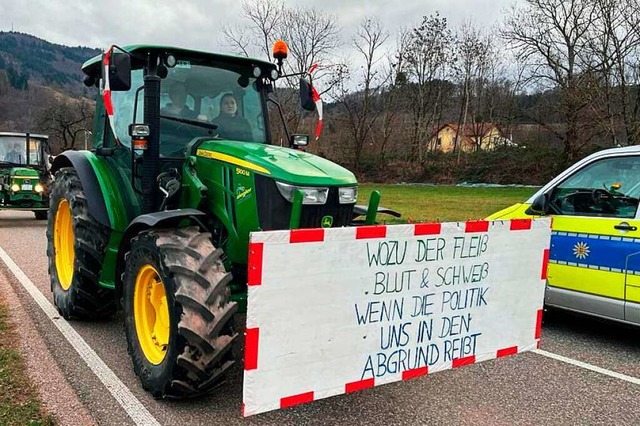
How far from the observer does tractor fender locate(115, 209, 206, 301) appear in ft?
12.2

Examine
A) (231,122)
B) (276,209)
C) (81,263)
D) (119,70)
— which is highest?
(119,70)

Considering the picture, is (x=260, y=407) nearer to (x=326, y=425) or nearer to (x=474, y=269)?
(x=326, y=425)

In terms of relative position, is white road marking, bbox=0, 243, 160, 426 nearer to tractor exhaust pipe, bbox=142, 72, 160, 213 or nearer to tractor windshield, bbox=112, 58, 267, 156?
tractor exhaust pipe, bbox=142, 72, 160, 213

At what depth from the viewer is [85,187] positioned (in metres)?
5.02

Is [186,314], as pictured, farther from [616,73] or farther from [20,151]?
[616,73]

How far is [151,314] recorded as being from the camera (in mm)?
4008

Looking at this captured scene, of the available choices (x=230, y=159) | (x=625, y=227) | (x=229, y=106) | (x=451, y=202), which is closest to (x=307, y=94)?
(x=229, y=106)

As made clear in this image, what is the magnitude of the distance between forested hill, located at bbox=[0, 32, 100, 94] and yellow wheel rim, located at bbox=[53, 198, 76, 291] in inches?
3933

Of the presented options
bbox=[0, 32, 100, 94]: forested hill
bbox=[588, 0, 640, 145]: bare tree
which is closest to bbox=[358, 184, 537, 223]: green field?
bbox=[588, 0, 640, 145]: bare tree

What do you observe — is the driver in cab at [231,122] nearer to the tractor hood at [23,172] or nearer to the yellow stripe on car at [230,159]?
the yellow stripe on car at [230,159]

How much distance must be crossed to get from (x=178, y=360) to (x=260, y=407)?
0.84 m

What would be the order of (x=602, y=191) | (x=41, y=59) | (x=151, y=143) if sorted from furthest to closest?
(x=41, y=59) < (x=602, y=191) < (x=151, y=143)

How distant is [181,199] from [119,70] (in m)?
1.10

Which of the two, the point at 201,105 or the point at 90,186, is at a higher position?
the point at 201,105
